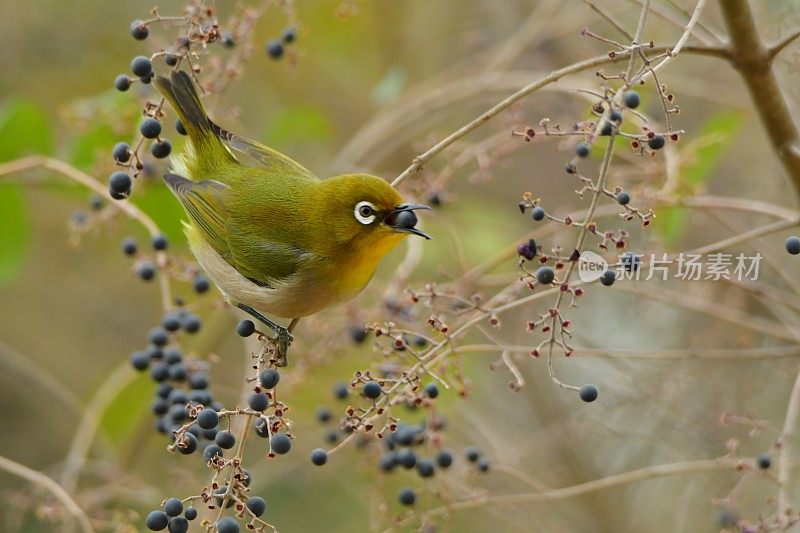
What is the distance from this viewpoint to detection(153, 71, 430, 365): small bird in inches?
129

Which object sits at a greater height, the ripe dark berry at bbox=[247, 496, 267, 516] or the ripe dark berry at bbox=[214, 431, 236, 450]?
the ripe dark berry at bbox=[214, 431, 236, 450]

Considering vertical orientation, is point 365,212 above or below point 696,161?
below

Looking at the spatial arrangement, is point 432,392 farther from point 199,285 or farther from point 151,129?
point 199,285

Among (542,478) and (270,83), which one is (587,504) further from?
(270,83)

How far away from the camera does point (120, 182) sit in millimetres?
2922

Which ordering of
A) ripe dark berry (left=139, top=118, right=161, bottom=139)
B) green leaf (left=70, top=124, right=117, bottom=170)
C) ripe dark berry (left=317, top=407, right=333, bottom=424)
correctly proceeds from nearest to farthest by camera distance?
1. ripe dark berry (left=139, top=118, right=161, bottom=139)
2. ripe dark berry (left=317, top=407, right=333, bottom=424)
3. green leaf (left=70, top=124, right=117, bottom=170)

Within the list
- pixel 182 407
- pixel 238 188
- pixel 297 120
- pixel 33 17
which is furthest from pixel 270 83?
pixel 182 407

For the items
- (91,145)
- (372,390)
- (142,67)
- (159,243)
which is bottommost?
(372,390)

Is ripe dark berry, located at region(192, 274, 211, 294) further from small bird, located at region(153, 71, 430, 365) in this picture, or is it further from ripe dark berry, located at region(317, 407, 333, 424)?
ripe dark berry, located at region(317, 407, 333, 424)

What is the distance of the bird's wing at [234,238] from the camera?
11.4 ft

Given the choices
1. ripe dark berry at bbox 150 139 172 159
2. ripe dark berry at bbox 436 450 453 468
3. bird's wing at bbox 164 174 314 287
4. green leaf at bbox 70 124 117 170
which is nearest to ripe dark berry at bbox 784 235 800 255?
ripe dark berry at bbox 436 450 453 468

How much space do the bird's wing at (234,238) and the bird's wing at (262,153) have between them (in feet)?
0.52

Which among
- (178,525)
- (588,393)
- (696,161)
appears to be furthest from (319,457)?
(696,161)

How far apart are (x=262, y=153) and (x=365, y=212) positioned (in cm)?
64
